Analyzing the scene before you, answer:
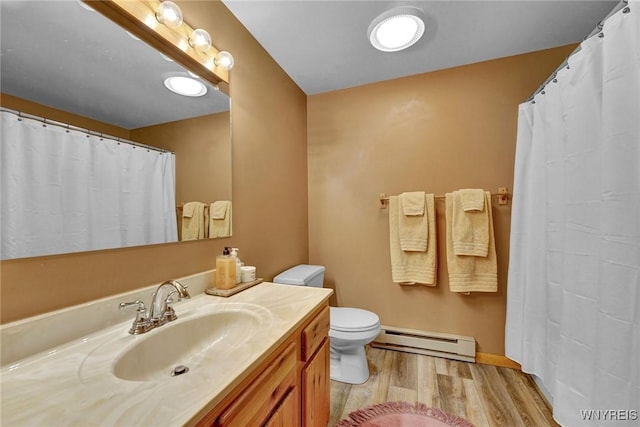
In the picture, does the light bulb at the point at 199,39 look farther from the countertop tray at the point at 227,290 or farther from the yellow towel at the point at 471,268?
the yellow towel at the point at 471,268

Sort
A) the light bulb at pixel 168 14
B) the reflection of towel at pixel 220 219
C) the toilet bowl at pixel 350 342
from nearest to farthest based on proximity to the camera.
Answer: the light bulb at pixel 168 14 → the reflection of towel at pixel 220 219 → the toilet bowl at pixel 350 342

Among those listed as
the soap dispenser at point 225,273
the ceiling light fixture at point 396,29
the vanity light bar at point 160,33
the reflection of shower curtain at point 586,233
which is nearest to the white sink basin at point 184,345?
the soap dispenser at point 225,273

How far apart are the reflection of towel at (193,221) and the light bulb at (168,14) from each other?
0.73 meters

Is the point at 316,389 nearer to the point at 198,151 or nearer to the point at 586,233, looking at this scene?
the point at 198,151

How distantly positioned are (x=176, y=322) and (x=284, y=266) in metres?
1.07

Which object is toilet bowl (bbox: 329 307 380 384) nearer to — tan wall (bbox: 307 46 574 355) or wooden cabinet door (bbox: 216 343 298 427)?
tan wall (bbox: 307 46 574 355)

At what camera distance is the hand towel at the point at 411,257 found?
1934 millimetres

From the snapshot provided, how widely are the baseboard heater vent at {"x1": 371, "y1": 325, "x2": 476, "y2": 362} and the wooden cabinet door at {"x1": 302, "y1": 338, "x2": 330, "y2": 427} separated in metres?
1.00

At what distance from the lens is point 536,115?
1.48 m

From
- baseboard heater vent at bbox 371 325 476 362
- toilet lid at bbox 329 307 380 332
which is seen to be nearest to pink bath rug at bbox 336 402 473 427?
toilet lid at bbox 329 307 380 332

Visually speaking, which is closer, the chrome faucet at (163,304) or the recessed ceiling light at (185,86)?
the chrome faucet at (163,304)

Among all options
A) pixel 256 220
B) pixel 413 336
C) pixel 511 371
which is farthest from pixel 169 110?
pixel 511 371

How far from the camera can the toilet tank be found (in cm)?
168

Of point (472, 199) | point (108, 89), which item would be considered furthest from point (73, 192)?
point (472, 199)
